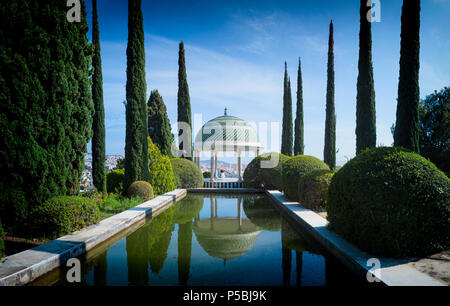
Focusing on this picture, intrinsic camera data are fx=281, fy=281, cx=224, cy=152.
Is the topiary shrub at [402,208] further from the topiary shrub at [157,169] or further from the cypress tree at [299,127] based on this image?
the cypress tree at [299,127]

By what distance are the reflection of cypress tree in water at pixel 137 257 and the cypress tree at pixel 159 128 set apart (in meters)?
13.6

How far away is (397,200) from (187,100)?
57.6ft

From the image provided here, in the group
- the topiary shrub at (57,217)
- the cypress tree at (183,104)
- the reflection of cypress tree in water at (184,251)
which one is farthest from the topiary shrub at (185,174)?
the topiary shrub at (57,217)

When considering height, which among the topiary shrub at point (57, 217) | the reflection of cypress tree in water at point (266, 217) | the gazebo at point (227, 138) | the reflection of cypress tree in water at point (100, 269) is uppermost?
the gazebo at point (227, 138)

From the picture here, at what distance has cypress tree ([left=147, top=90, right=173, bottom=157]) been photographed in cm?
2011

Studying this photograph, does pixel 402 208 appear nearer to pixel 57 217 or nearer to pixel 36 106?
pixel 57 217

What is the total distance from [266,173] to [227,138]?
4.55 m

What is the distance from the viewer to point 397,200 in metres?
4.31

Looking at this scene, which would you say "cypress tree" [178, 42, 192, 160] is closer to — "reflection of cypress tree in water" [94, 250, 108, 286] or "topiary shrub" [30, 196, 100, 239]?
"topiary shrub" [30, 196, 100, 239]

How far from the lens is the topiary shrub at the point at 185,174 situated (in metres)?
16.9

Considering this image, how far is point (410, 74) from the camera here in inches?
367

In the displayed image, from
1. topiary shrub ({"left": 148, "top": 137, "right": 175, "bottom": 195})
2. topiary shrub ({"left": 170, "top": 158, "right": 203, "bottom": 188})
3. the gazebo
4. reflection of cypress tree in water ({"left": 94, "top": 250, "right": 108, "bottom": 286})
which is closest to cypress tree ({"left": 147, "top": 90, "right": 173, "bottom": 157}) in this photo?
the gazebo

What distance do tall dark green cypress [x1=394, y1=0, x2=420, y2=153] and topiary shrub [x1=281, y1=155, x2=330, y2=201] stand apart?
9.87 feet
